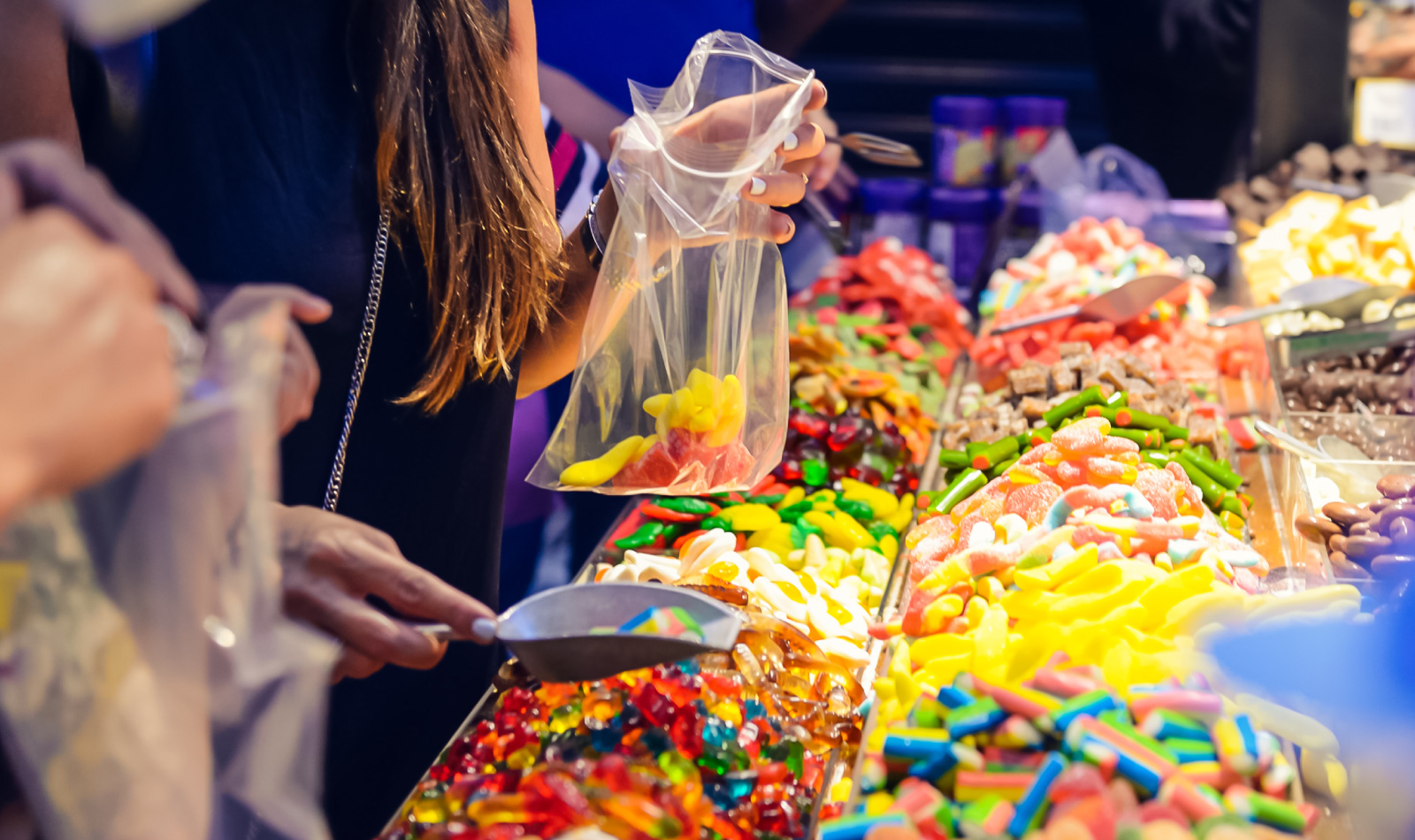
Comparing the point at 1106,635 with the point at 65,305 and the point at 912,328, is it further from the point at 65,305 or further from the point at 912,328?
the point at 912,328

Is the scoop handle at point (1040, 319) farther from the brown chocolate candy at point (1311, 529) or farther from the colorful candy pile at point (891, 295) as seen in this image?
the brown chocolate candy at point (1311, 529)

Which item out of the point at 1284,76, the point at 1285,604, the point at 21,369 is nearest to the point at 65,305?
the point at 21,369

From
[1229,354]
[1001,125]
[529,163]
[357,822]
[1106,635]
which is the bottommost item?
[357,822]

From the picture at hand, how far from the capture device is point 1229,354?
2.20 m

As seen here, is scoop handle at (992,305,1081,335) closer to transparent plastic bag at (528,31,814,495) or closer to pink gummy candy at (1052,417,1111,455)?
pink gummy candy at (1052,417,1111,455)

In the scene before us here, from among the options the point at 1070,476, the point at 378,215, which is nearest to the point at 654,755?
the point at 378,215

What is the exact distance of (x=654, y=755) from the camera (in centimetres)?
93

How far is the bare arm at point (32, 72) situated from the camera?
0.82m

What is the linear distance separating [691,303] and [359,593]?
2.21ft

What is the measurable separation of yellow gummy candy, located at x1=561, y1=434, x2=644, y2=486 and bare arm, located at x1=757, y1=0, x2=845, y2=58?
6.25 feet

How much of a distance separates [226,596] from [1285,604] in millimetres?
978

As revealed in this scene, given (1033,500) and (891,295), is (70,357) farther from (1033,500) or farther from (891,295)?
(891,295)

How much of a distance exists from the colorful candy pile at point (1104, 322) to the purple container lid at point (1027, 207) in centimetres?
20

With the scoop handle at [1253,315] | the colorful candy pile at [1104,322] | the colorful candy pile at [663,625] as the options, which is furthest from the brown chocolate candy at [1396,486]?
the colorful candy pile at [663,625]
